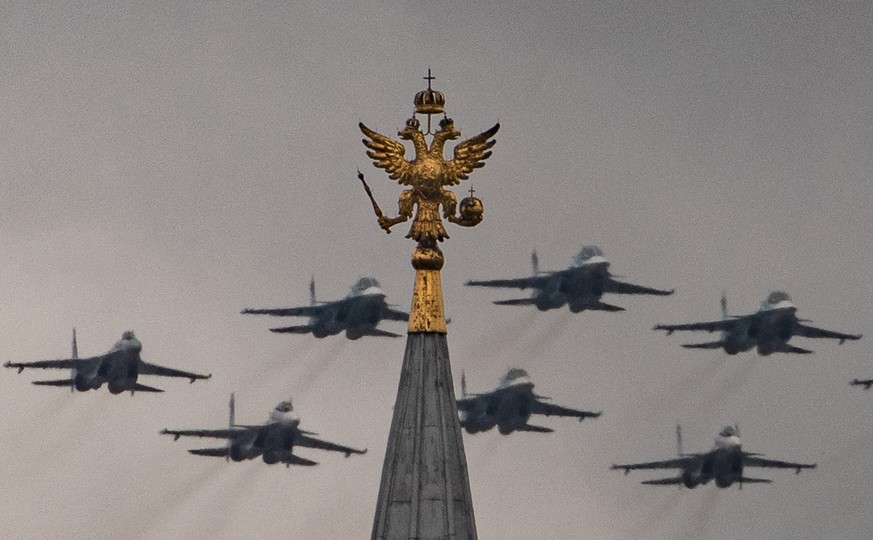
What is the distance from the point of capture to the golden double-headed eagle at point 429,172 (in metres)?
60.8

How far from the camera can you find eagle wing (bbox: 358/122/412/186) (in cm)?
6094

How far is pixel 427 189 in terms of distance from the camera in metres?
61.0

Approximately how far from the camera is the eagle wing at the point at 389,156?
6094 cm

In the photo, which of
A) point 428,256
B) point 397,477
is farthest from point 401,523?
point 428,256

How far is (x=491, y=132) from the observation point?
60688 millimetres

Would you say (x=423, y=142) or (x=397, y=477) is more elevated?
(x=423, y=142)

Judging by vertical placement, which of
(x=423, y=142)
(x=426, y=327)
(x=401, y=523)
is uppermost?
(x=423, y=142)

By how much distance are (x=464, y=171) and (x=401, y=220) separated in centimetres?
172

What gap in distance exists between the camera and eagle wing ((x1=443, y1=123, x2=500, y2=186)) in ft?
200

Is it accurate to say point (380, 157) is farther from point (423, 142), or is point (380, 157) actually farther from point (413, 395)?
point (413, 395)

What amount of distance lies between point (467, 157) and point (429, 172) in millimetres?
915

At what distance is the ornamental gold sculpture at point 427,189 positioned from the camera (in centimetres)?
6081

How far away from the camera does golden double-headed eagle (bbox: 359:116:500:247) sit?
60.8 m

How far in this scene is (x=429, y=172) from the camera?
60.9 m
